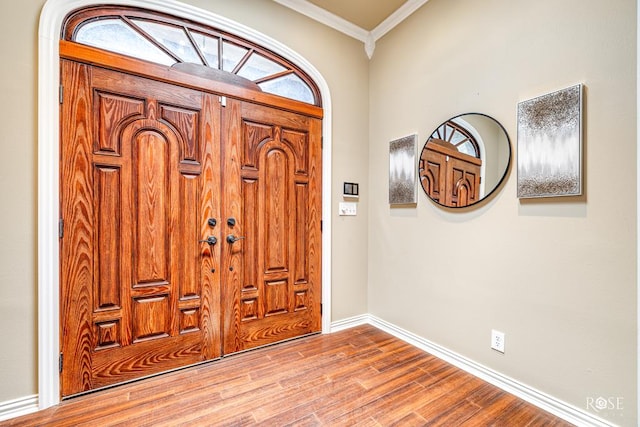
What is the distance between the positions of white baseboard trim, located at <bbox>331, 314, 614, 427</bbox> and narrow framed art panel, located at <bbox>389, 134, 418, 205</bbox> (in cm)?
120

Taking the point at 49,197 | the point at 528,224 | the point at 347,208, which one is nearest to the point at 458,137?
the point at 528,224

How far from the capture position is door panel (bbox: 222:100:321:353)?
2.26 metres

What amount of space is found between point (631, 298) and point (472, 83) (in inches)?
62.5

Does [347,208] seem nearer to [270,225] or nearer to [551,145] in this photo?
[270,225]

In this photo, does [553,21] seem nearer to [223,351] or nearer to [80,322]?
[223,351]

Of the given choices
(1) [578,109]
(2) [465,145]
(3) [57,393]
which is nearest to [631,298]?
(1) [578,109]

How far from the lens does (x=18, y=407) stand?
159cm

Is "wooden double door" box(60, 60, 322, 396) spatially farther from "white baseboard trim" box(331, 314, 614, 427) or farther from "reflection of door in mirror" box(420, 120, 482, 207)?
"reflection of door in mirror" box(420, 120, 482, 207)

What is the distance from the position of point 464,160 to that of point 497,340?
50.1 inches

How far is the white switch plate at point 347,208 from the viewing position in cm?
280

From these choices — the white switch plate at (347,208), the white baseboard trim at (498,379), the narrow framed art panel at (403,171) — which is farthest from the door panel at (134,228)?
the narrow framed art panel at (403,171)

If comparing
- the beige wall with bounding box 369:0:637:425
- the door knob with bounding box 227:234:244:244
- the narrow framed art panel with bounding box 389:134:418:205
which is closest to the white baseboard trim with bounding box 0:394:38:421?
the door knob with bounding box 227:234:244:244

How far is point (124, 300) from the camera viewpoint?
1886mm

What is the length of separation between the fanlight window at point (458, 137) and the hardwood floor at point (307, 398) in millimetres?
1589
